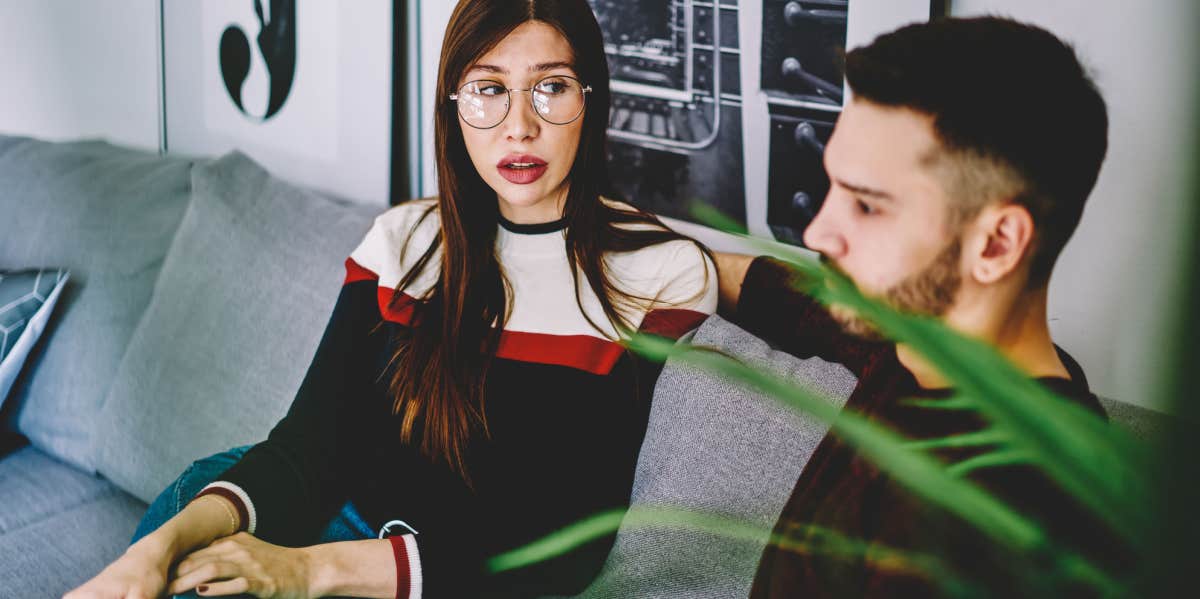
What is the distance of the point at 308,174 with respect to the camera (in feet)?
6.99

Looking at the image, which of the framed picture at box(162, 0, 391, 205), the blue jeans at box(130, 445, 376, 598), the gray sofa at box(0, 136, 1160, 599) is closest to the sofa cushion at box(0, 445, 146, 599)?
the gray sofa at box(0, 136, 1160, 599)

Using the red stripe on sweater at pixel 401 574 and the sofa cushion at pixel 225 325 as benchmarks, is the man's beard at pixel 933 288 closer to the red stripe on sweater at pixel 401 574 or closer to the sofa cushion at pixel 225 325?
the red stripe on sweater at pixel 401 574

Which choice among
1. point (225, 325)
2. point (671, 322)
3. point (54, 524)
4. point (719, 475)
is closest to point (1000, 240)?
point (719, 475)

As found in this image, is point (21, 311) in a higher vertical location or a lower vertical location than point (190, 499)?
higher

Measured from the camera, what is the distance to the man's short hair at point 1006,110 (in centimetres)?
58

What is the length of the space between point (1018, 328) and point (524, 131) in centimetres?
71

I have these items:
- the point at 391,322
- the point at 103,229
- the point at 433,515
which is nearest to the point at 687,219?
the point at 391,322

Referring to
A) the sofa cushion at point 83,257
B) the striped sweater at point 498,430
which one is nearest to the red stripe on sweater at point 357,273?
the striped sweater at point 498,430

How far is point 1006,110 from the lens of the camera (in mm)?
573

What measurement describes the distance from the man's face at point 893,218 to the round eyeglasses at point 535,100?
0.62m

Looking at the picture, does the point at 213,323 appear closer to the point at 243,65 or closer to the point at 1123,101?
the point at 243,65

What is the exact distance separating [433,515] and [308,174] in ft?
3.87

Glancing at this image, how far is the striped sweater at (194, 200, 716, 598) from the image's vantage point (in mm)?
1151

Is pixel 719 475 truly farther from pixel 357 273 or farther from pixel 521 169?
pixel 357 273
